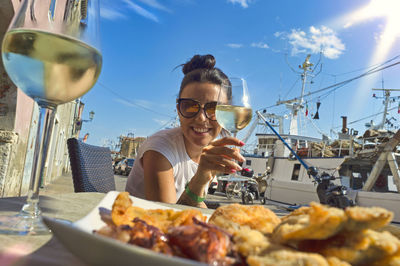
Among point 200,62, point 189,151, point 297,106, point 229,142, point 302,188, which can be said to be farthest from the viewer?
point 297,106

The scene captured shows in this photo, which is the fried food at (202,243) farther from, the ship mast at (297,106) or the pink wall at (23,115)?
the ship mast at (297,106)

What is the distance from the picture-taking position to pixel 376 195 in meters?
11.9

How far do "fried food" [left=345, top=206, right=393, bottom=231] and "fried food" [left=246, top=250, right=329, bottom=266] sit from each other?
82 mm

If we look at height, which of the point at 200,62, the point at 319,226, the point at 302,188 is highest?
the point at 200,62

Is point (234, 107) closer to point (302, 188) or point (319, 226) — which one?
point (319, 226)

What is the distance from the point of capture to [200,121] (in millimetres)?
2254

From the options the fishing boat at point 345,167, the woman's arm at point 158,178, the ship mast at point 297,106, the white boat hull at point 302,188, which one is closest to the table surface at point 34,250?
the woman's arm at point 158,178

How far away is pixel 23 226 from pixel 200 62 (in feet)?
7.41

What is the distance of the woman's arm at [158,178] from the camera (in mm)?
2111

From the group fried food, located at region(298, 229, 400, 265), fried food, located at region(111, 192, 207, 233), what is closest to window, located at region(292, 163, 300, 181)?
fried food, located at region(111, 192, 207, 233)

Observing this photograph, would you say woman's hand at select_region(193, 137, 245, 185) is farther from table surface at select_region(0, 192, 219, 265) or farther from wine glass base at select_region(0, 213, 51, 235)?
wine glass base at select_region(0, 213, 51, 235)

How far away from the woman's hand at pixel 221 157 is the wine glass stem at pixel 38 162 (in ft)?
3.31

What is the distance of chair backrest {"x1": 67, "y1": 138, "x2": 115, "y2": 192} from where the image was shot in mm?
2049

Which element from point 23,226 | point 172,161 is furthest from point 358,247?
point 172,161
